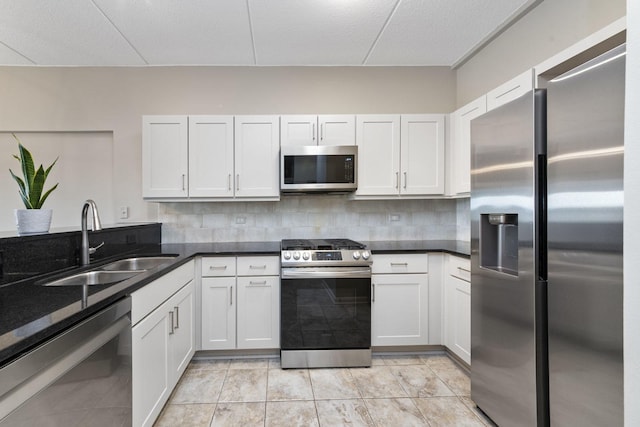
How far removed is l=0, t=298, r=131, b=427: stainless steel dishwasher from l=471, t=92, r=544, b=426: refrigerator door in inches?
70.2

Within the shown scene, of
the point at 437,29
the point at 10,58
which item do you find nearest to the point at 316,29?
the point at 437,29

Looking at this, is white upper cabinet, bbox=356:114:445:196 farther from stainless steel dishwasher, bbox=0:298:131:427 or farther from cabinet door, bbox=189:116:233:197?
stainless steel dishwasher, bbox=0:298:131:427

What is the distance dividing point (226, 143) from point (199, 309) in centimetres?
139

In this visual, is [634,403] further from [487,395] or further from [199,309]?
[199,309]

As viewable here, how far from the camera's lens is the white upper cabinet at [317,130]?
3.00m

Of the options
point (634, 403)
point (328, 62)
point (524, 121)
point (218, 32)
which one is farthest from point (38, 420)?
point (328, 62)

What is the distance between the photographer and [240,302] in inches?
108

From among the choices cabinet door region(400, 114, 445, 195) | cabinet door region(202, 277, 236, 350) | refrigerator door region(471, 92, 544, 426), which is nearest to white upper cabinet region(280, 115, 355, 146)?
cabinet door region(400, 114, 445, 195)

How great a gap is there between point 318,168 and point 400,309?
1.35 metres

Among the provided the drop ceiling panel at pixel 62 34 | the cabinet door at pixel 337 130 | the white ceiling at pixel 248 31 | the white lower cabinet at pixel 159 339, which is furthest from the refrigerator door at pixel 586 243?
the drop ceiling panel at pixel 62 34

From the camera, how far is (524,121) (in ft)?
5.36

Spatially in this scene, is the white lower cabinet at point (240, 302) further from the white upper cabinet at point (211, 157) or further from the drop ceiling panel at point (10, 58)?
the drop ceiling panel at point (10, 58)

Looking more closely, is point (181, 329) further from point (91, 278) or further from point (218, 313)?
point (91, 278)

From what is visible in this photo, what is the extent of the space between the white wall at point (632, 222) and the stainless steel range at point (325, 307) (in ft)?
6.14
